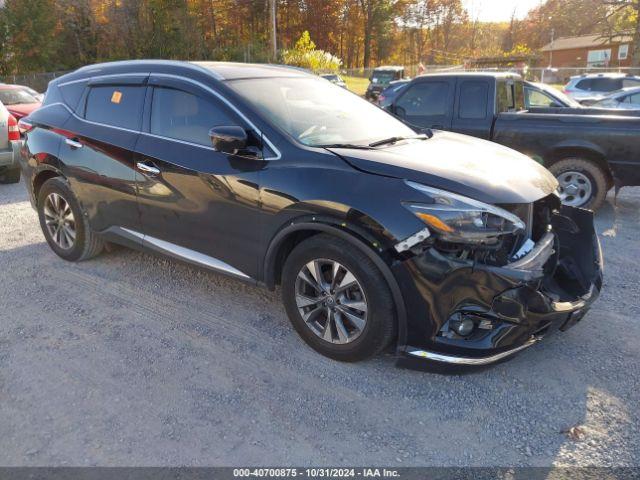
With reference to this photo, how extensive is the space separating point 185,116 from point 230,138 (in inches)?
29.3

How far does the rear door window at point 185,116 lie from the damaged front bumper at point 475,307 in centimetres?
167

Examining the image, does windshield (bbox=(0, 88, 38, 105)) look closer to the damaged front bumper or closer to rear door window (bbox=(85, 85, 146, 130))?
rear door window (bbox=(85, 85, 146, 130))

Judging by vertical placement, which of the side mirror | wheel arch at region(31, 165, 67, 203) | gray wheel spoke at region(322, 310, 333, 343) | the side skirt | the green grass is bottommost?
gray wheel spoke at region(322, 310, 333, 343)

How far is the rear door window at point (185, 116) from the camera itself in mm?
3596

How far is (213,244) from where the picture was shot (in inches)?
145

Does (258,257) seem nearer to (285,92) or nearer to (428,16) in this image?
(285,92)

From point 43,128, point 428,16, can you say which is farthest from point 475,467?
point 428,16

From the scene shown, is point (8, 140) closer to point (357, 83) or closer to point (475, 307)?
point (475, 307)

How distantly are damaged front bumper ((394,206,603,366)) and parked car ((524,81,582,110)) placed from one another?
6.78 meters

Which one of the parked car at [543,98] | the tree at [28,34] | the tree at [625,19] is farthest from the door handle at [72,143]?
the tree at [625,19]

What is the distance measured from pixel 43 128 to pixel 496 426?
180 inches

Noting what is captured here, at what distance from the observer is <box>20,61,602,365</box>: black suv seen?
2.80 m

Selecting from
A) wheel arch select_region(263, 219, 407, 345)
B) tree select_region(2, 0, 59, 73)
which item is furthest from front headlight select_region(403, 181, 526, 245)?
tree select_region(2, 0, 59, 73)

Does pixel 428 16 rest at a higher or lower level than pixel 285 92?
higher
